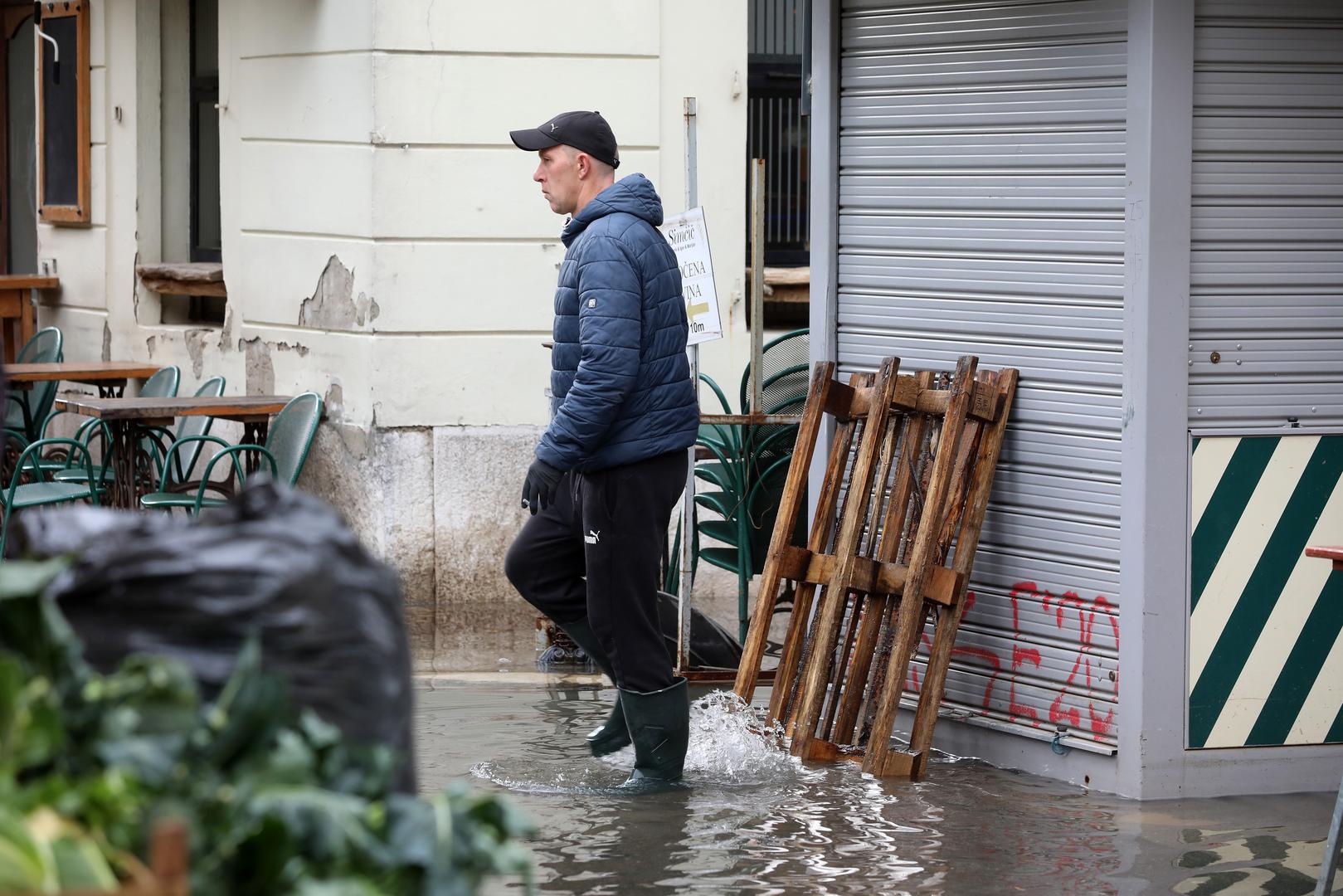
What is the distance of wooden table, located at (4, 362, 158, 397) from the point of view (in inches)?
389

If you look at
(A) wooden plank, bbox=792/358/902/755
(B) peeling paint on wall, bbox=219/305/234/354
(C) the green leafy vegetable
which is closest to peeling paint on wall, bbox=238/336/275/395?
(B) peeling paint on wall, bbox=219/305/234/354

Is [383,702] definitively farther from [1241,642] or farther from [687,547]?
[687,547]

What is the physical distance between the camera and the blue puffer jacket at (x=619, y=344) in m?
5.33

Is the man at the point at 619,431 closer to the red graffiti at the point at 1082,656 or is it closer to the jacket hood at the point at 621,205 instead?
the jacket hood at the point at 621,205

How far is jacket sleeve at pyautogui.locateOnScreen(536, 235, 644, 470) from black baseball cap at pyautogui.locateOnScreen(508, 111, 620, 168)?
370mm

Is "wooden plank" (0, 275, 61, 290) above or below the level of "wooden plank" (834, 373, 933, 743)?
above

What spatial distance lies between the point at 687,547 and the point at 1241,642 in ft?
7.05

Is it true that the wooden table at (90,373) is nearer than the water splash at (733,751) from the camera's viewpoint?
No

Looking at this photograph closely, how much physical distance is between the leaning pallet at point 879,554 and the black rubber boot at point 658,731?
0.47 metres

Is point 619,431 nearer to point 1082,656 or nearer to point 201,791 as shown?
point 1082,656

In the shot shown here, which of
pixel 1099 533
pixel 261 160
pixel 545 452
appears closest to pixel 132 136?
pixel 261 160

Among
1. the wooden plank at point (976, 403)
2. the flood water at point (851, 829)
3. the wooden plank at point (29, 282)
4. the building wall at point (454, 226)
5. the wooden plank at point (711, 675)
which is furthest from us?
the wooden plank at point (29, 282)

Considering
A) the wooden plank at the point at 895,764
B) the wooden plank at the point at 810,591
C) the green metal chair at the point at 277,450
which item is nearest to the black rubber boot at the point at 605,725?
the wooden plank at the point at 810,591

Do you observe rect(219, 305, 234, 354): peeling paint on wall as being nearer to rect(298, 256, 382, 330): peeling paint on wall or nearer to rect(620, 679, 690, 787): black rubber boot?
rect(298, 256, 382, 330): peeling paint on wall
